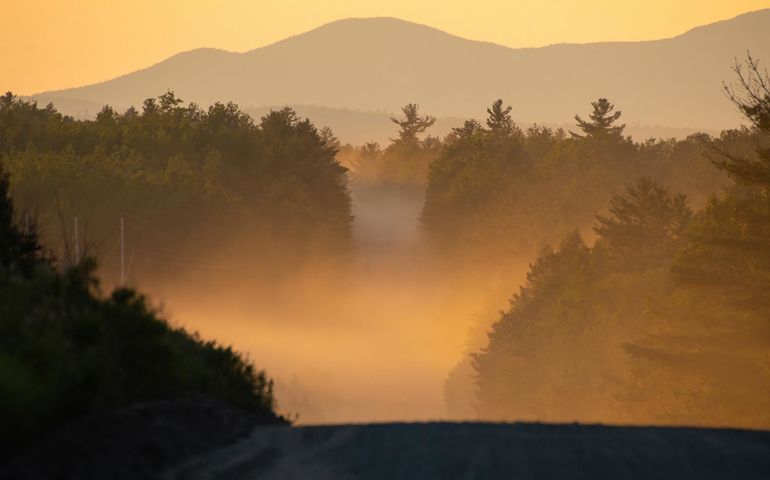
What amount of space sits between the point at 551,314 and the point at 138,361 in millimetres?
83761

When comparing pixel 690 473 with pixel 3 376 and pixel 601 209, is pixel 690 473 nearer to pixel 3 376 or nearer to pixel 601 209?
pixel 3 376

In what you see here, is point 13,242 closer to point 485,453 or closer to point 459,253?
point 485,453

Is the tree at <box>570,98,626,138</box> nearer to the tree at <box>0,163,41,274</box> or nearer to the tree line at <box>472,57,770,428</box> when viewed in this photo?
the tree line at <box>472,57,770,428</box>

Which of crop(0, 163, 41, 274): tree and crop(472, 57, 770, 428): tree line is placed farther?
crop(472, 57, 770, 428): tree line

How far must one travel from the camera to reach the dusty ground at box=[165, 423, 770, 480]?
10.9 meters

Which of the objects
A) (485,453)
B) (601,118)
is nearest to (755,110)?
(485,453)

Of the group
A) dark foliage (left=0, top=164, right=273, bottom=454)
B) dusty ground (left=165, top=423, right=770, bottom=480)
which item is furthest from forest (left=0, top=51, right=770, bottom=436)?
dusty ground (left=165, top=423, right=770, bottom=480)

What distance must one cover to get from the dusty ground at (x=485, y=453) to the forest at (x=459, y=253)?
1523 millimetres

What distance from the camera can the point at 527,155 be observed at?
546 feet

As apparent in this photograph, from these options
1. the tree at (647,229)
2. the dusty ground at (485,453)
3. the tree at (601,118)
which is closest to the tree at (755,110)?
the dusty ground at (485,453)

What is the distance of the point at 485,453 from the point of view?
1159 cm

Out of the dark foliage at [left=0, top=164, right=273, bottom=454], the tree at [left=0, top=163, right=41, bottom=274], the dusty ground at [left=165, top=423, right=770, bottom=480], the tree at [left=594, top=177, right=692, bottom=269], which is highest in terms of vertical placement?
the tree at [left=594, top=177, right=692, bottom=269]

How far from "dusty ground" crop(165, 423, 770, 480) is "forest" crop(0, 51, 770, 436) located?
1523 mm

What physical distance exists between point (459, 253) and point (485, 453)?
5411 inches
